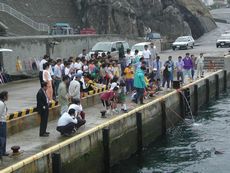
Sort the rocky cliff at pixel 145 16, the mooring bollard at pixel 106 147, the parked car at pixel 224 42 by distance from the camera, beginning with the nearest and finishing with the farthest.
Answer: the mooring bollard at pixel 106 147
the parked car at pixel 224 42
the rocky cliff at pixel 145 16

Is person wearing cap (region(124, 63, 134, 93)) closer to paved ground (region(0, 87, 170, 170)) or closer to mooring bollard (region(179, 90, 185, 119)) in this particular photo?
mooring bollard (region(179, 90, 185, 119))

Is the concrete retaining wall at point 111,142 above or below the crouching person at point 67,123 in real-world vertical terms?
below

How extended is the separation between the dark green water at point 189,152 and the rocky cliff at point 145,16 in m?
33.9

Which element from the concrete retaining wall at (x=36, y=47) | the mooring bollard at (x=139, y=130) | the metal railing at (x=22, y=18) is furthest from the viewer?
the metal railing at (x=22, y=18)

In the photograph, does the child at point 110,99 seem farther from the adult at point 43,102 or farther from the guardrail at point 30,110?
the adult at point 43,102

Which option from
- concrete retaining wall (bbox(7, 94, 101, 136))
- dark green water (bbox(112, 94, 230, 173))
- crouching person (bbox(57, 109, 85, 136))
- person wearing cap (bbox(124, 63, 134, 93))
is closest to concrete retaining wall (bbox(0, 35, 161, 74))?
person wearing cap (bbox(124, 63, 134, 93))

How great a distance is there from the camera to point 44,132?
17.1m

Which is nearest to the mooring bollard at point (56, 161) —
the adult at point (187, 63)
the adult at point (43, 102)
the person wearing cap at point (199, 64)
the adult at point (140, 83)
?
Result: the adult at point (43, 102)

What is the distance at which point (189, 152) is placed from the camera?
2100 centimetres

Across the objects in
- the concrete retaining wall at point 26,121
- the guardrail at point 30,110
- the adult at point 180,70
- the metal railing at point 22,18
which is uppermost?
the metal railing at point 22,18

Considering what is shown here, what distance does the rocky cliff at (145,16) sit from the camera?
60.1 metres

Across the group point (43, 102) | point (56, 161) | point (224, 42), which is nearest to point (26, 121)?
point (43, 102)

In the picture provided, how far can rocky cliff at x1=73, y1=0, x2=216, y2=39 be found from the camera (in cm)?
6006

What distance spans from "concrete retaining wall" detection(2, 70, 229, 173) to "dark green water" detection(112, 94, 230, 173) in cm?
52
